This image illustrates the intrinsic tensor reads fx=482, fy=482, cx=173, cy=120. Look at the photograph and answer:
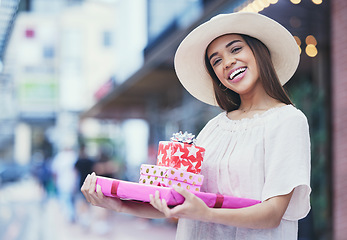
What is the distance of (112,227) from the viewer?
9.28 meters

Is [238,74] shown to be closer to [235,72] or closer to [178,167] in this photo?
[235,72]

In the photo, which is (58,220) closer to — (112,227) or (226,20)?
(112,227)

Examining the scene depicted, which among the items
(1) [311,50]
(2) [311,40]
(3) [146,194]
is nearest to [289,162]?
(3) [146,194]

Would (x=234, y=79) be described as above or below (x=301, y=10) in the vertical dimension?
below

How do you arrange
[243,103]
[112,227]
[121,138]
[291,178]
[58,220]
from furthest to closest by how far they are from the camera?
[121,138] → [58,220] → [112,227] → [243,103] → [291,178]

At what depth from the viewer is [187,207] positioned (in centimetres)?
122

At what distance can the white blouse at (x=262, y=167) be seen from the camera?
138cm

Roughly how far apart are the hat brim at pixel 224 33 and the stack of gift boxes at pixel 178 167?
348 mm

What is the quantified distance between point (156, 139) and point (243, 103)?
1265 cm

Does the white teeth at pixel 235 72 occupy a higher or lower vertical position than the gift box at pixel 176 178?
higher

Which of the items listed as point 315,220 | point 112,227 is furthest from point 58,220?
point 315,220

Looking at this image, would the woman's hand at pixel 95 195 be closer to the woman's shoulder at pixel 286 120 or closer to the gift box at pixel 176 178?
the gift box at pixel 176 178

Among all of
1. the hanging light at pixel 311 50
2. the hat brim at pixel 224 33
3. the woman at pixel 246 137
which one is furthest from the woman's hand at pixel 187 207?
the hanging light at pixel 311 50

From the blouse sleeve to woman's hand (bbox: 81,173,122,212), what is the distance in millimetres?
474
